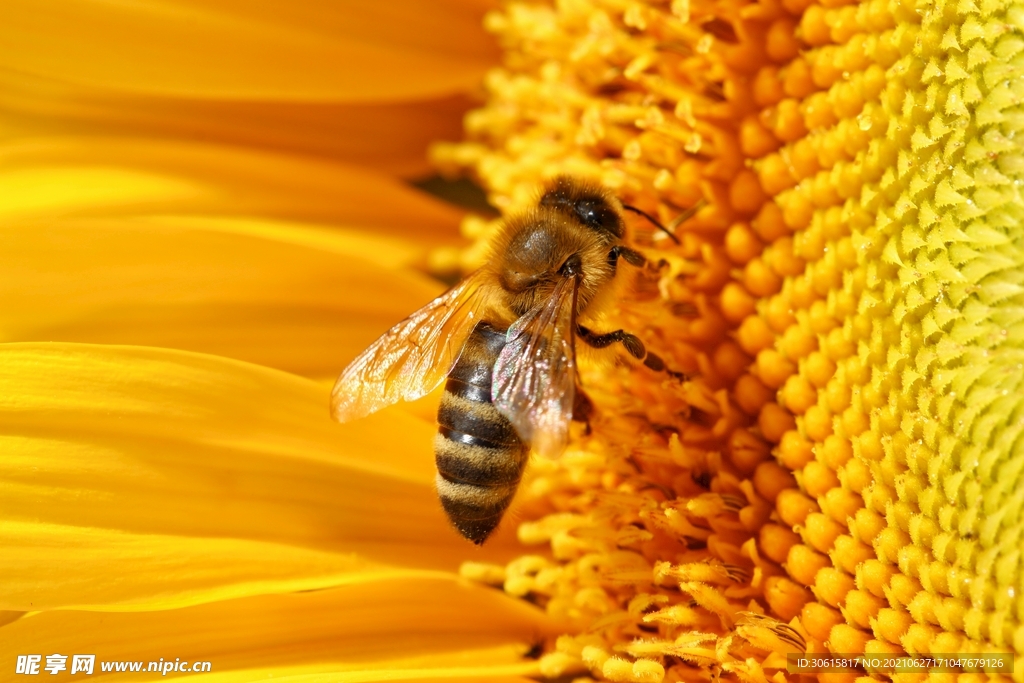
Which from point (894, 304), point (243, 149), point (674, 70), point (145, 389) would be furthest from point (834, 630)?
point (243, 149)

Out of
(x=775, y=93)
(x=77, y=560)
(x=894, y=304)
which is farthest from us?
(x=775, y=93)

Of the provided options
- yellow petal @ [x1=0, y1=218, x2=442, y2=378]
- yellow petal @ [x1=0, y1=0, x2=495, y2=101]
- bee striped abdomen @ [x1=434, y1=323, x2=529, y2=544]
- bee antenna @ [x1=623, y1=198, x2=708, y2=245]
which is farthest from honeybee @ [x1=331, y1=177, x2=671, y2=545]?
yellow petal @ [x1=0, y1=0, x2=495, y2=101]

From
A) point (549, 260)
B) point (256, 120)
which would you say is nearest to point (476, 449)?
point (549, 260)

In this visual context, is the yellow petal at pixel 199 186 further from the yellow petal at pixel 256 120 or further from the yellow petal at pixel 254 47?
the yellow petal at pixel 254 47

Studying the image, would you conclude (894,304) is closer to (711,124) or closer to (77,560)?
(711,124)

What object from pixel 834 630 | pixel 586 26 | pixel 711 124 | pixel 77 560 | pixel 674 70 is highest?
pixel 586 26

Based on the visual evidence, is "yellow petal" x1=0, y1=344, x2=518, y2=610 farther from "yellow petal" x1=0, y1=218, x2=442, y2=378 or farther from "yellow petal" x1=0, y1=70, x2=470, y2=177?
"yellow petal" x1=0, y1=70, x2=470, y2=177

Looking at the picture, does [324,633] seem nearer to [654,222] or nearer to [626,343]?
[626,343]
